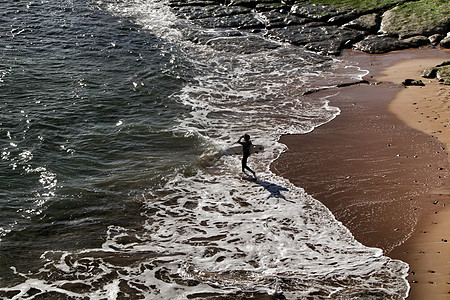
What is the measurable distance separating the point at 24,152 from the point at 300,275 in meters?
11.6

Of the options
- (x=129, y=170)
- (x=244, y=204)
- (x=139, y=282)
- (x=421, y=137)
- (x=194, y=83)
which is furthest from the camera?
(x=194, y=83)

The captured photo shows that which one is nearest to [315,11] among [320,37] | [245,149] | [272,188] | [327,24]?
[327,24]

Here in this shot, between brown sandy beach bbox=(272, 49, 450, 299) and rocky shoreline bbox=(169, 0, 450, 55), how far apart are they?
6.64 m

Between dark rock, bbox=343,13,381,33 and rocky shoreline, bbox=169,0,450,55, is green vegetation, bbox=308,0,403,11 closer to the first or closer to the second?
rocky shoreline, bbox=169,0,450,55

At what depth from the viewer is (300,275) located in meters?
11.8

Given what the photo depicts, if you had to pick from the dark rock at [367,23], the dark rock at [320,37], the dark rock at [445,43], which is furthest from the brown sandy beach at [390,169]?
the dark rock at [367,23]

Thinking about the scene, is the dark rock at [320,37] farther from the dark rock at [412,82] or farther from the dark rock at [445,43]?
the dark rock at [412,82]

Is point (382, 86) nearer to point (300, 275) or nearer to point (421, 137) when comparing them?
point (421, 137)

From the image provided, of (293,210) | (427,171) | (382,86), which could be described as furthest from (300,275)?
(382,86)

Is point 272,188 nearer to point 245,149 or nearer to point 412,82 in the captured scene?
point 245,149

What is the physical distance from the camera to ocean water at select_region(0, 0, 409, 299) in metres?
11.8

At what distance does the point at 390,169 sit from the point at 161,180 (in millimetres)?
7903

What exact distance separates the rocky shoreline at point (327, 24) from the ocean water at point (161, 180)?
141 cm

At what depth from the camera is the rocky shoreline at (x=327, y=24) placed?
97.0ft
